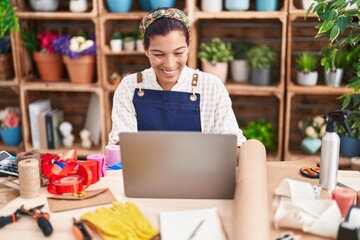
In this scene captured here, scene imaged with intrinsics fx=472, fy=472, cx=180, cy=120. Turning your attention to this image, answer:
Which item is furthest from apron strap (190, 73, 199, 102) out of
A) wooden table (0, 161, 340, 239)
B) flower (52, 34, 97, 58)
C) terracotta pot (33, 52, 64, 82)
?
terracotta pot (33, 52, 64, 82)

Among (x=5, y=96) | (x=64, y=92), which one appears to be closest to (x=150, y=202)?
(x=64, y=92)

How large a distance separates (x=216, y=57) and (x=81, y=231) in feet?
7.29

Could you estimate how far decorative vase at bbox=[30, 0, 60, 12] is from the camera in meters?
3.36

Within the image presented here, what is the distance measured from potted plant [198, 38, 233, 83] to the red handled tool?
2.16m

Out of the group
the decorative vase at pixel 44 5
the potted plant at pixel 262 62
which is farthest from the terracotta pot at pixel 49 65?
the potted plant at pixel 262 62

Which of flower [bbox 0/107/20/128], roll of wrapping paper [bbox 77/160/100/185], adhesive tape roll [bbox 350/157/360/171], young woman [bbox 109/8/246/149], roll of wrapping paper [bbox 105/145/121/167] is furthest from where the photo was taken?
flower [bbox 0/107/20/128]

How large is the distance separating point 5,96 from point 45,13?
0.90 meters

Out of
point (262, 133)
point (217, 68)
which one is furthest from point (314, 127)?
point (217, 68)

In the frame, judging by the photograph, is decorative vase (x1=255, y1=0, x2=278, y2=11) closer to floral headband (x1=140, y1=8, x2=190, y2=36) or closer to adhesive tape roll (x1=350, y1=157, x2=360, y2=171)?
adhesive tape roll (x1=350, y1=157, x2=360, y2=171)

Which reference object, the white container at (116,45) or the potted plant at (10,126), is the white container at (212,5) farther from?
the potted plant at (10,126)

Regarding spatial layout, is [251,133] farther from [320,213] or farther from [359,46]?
[320,213]

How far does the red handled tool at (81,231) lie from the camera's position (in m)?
1.18

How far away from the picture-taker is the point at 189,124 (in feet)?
6.79

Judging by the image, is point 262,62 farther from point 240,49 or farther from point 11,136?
point 11,136
